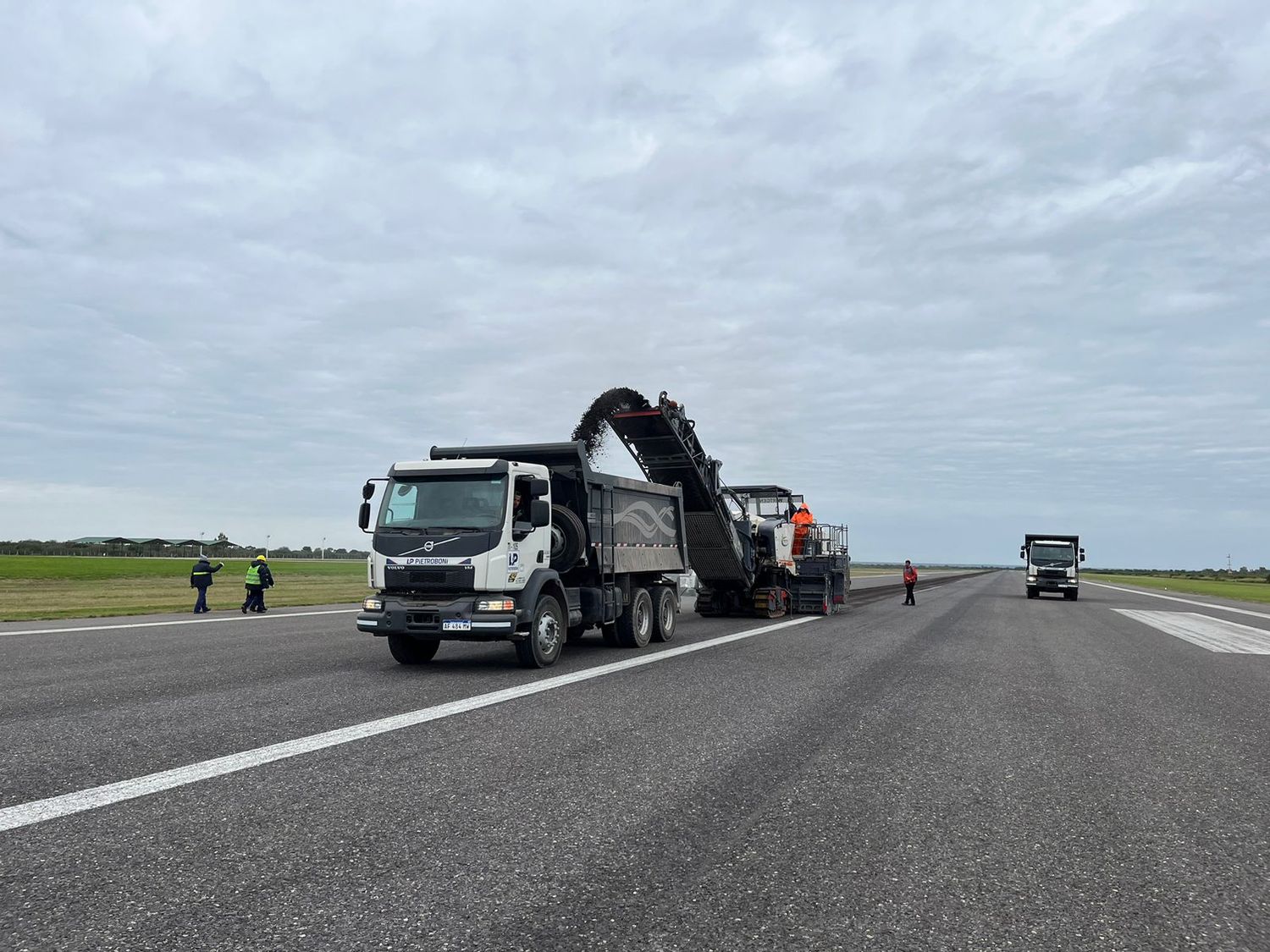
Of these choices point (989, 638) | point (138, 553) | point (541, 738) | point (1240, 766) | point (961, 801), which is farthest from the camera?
point (138, 553)

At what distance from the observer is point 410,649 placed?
1140 cm

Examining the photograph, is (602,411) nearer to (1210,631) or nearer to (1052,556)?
(1210,631)

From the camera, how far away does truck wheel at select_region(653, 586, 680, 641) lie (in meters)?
14.4

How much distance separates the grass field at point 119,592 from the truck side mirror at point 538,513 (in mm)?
14932

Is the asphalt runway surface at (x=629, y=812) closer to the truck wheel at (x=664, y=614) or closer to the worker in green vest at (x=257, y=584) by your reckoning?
the truck wheel at (x=664, y=614)

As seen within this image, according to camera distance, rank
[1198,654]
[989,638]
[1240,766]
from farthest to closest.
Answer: [989,638] < [1198,654] < [1240,766]

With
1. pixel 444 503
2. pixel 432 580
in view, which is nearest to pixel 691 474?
pixel 444 503

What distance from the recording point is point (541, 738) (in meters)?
6.80

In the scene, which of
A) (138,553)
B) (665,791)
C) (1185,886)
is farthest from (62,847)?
(138,553)

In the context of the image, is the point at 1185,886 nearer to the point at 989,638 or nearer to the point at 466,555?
the point at 466,555

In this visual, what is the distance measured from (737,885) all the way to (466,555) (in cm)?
690

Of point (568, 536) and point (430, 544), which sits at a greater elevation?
point (568, 536)

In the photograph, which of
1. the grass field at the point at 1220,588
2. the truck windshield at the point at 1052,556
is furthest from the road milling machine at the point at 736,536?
the grass field at the point at 1220,588

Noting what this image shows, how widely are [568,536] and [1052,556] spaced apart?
27.7m
